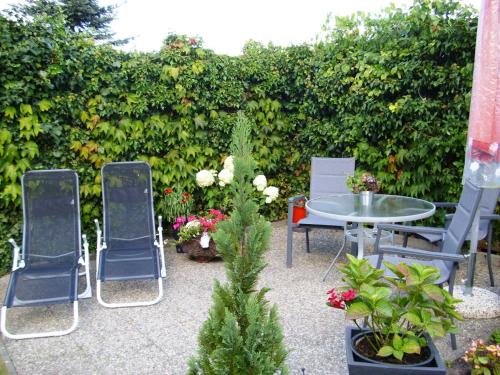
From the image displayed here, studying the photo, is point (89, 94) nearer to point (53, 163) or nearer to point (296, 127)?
point (53, 163)

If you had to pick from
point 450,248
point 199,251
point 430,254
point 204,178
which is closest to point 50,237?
point 199,251

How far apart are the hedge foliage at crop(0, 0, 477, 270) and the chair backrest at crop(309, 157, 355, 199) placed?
0.51m

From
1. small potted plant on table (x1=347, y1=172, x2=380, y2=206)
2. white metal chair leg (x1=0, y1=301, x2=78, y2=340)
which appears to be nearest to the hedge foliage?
small potted plant on table (x1=347, y1=172, x2=380, y2=206)

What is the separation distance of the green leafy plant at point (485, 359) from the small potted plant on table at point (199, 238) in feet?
9.86

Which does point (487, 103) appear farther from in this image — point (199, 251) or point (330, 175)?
point (199, 251)

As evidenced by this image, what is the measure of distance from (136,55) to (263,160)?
7.43 ft

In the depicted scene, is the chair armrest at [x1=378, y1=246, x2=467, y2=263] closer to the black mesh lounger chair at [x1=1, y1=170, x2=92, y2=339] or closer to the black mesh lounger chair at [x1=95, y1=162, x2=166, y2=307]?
the black mesh lounger chair at [x1=95, y1=162, x2=166, y2=307]

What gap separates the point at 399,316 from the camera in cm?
209

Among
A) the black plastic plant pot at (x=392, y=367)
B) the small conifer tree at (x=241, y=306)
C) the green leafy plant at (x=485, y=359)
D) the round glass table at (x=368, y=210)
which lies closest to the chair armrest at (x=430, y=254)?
the green leafy plant at (x=485, y=359)

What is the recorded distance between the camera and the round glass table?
141 inches

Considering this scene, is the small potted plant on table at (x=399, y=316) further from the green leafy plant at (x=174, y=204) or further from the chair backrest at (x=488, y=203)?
the green leafy plant at (x=174, y=204)

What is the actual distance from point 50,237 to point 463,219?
3.62 m

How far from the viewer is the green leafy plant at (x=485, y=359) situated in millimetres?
2215

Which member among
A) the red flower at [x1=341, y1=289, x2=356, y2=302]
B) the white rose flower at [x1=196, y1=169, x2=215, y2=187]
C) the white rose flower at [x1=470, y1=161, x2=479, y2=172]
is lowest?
the red flower at [x1=341, y1=289, x2=356, y2=302]
